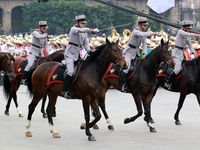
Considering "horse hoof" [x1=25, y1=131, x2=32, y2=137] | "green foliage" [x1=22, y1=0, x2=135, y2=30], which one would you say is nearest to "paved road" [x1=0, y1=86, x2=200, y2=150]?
"horse hoof" [x1=25, y1=131, x2=32, y2=137]

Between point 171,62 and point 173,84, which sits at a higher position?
point 171,62

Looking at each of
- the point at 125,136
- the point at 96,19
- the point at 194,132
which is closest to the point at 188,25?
the point at 194,132

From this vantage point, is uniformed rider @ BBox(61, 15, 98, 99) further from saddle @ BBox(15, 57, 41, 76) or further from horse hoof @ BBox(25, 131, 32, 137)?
saddle @ BBox(15, 57, 41, 76)

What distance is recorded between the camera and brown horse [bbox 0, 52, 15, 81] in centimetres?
1100

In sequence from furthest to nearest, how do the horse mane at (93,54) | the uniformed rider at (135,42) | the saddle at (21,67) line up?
the saddle at (21,67)
the uniformed rider at (135,42)
the horse mane at (93,54)

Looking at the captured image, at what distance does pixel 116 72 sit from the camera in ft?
34.4

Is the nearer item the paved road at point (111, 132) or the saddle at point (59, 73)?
the paved road at point (111, 132)

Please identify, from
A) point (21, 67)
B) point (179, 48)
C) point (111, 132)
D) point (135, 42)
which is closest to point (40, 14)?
point (21, 67)

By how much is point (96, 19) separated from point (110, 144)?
67934 millimetres

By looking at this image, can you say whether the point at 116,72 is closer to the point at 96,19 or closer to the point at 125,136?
the point at 125,136

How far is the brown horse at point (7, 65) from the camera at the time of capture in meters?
11.0

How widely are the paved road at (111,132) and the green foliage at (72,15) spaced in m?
61.6

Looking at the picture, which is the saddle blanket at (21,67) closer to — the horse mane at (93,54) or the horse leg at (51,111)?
the horse leg at (51,111)

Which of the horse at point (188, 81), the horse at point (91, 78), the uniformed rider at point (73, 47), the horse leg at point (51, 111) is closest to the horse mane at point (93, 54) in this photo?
the horse at point (91, 78)
